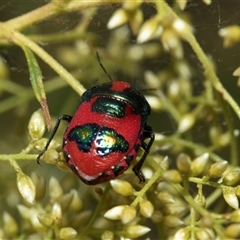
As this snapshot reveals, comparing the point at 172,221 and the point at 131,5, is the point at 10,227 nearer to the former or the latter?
the point at 172,221

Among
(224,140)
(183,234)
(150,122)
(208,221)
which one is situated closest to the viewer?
(208,221)

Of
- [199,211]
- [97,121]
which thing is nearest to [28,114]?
[97,121]

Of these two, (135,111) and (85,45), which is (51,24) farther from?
(135,111)

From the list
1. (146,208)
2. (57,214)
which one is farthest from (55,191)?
(146,208)

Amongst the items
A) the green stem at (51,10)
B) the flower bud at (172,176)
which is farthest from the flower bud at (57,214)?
the green stem at (51,10)

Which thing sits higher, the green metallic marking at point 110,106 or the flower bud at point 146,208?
the green metallic marking at point 110,106

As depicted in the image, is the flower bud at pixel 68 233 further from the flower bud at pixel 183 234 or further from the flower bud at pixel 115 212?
the flower bud at pixel 183 234
